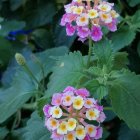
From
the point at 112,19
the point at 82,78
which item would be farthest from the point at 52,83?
the point at 112,19

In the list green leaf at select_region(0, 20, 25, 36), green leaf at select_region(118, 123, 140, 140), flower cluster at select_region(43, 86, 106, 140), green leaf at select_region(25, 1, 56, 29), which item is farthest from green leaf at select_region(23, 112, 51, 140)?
green leaf at select_region(25, 1, 56, 29)

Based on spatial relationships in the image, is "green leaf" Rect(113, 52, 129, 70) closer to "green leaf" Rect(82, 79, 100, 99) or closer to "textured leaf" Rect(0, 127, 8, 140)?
"green leaf" Rect(82, 79, 100, 99)

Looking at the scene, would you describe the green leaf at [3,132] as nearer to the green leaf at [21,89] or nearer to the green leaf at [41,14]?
the green leaf at [21,89]

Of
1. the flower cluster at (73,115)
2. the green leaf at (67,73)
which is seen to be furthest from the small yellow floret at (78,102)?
the green leaf at (67,73)

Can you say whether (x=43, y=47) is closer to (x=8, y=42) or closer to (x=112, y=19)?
(x=8, y=42)

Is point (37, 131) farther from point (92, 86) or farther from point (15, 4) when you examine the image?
point (15, 4)

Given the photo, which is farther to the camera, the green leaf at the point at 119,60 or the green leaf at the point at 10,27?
the green leaf at the point at 10,27
